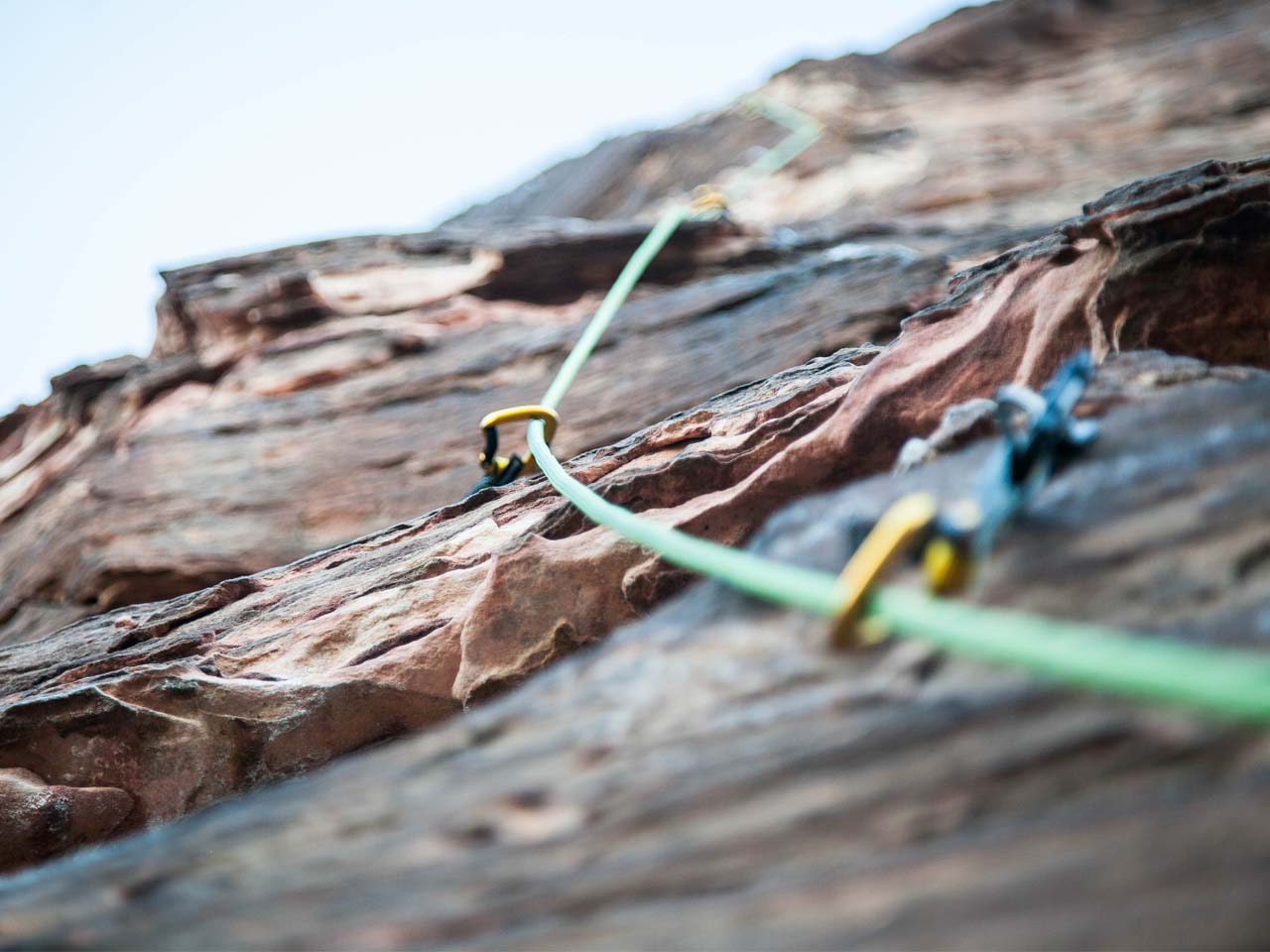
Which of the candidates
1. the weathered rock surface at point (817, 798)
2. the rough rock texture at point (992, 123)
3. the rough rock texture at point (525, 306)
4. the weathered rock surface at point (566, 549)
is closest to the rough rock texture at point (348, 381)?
the rough rock texture at point (525, 306)

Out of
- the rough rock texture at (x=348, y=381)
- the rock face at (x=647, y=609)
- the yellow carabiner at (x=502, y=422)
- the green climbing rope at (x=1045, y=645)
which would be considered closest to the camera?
the green climbing rope at (x=1045, y=645)

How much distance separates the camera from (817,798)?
48.2 inches

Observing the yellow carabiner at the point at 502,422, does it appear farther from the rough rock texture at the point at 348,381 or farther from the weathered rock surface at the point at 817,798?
the weathered rock surface at the point at 817,798

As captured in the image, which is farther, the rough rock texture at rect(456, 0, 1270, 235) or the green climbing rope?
the rough rock texture at rect(456, 0, 1270, 235)

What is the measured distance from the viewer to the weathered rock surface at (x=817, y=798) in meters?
1.08

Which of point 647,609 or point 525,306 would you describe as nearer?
point 647,609

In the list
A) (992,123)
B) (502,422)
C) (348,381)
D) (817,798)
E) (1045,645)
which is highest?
(992,123)

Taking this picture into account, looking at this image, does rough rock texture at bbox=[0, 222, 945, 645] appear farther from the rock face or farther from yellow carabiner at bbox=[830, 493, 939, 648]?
yellow carabiner at bbox=[830, 493, 939, 648]

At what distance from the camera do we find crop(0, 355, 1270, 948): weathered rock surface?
1.08m

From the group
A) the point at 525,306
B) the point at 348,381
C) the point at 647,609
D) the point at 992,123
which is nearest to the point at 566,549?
the point at 647,609

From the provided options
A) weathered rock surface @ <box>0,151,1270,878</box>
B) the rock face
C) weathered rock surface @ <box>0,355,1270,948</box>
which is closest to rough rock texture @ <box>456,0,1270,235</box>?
the rock face

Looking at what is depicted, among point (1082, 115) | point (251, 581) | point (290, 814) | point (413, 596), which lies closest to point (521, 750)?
point (290, 814)

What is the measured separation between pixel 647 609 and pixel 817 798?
1.24m

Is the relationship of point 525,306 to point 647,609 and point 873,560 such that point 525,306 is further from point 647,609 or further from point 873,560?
point 873,560
